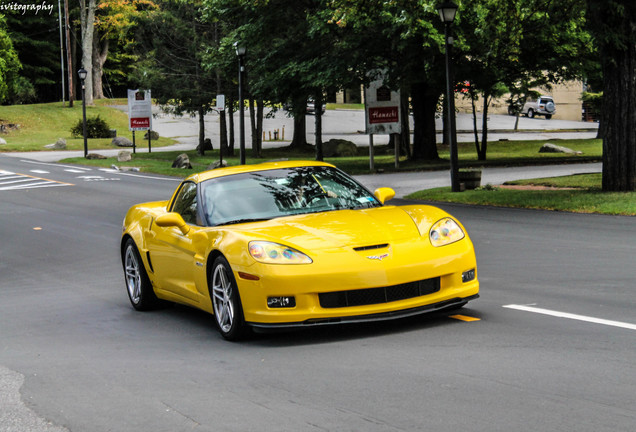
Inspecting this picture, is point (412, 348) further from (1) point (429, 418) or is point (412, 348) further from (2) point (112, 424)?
(2) point (112, 424)

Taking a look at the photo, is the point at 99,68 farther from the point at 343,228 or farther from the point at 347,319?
the point at 347,319

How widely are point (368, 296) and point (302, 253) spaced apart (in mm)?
596

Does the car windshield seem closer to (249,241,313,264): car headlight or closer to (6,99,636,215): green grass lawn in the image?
(249,241,313,264): car headlight

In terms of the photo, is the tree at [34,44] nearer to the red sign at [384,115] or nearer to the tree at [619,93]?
the red sign at [384,115]

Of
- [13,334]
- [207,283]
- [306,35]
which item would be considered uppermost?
[306,35]

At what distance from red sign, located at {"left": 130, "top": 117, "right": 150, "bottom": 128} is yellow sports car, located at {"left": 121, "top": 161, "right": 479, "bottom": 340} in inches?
1615

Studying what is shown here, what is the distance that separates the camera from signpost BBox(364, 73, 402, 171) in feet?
108

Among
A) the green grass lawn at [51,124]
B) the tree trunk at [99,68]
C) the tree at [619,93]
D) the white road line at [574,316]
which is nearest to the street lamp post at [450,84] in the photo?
the tree at [619,93]

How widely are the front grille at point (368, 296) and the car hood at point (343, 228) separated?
0.36 meters

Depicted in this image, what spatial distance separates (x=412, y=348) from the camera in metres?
6.86

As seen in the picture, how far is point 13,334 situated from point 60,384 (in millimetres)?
2519

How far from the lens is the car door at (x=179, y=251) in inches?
329

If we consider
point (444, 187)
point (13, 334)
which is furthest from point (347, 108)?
point (13, 334)

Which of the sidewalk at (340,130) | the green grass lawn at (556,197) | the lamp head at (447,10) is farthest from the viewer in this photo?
→ the sidewalk at (340,130)
